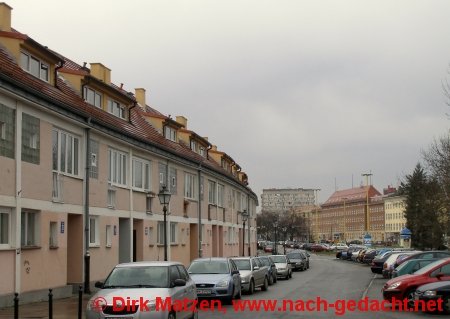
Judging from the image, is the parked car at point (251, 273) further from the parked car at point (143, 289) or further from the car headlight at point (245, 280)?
the parked car at point (143, 289)

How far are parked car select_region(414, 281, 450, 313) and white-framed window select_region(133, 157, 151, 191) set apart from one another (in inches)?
603

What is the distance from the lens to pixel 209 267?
21.2 m

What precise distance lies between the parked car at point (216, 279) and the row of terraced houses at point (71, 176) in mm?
4458

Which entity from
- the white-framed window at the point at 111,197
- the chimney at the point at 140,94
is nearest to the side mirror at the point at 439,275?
the white-framed window at the point at 111,197

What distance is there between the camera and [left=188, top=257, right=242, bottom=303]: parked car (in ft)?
65.3

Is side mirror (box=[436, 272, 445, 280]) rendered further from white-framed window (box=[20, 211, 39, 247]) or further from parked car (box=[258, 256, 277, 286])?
white-framed window (box=[20, 211, 39, 247])

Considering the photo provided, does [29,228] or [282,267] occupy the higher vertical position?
[29,228]

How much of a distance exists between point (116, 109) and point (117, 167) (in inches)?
167

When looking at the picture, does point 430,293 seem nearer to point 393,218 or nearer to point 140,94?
point 140,94

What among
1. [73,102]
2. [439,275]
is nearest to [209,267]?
[439,275]

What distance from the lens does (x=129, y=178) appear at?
27969 millimetres

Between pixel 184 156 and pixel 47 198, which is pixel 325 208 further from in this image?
pixel 47 198

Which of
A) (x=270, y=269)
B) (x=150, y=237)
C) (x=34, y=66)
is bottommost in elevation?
(x=270, y=269)

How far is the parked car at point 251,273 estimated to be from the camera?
950 inches
